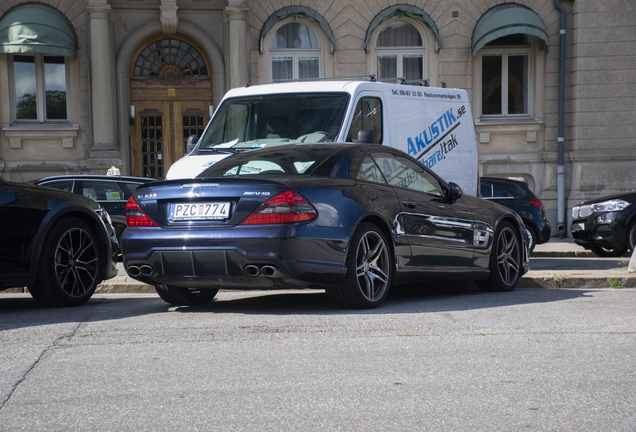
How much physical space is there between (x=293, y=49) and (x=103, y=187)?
25.9 ft

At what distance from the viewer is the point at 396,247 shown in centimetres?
710

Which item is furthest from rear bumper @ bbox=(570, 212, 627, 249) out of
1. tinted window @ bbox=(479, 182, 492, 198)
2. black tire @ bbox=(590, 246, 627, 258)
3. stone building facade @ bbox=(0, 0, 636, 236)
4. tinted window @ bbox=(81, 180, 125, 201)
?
tinted window @ bbox=(81, 180, 125, 201)

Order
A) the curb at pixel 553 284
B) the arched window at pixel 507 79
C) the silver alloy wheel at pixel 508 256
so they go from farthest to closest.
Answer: the arched window at pixel 507 79 < the curb at pixel 553 284 < the silver alloy wheel at pixel 508 256

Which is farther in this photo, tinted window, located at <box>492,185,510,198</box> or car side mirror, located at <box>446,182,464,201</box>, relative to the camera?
tinted window, located at <box>492,185,510,198</box>

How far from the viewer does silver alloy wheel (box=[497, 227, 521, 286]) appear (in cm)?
864

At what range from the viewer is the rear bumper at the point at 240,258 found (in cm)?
622

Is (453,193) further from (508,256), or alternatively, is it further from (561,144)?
(561,144)

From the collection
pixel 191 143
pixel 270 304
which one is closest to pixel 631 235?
pixel 191 143

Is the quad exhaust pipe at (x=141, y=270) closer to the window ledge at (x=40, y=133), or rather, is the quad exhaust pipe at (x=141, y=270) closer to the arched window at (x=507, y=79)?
the window ledge at (x=40, y=133)

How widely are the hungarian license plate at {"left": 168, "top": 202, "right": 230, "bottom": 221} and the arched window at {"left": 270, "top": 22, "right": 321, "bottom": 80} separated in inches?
577

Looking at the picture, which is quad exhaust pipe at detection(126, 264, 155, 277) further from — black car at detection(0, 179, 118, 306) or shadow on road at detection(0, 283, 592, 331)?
black car at detection(0, 179, 118, 306)

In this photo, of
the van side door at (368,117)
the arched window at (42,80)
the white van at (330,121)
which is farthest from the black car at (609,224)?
the arched window at (42,80)

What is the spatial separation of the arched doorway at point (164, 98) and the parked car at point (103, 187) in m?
5.98

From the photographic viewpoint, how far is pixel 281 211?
6.27m
